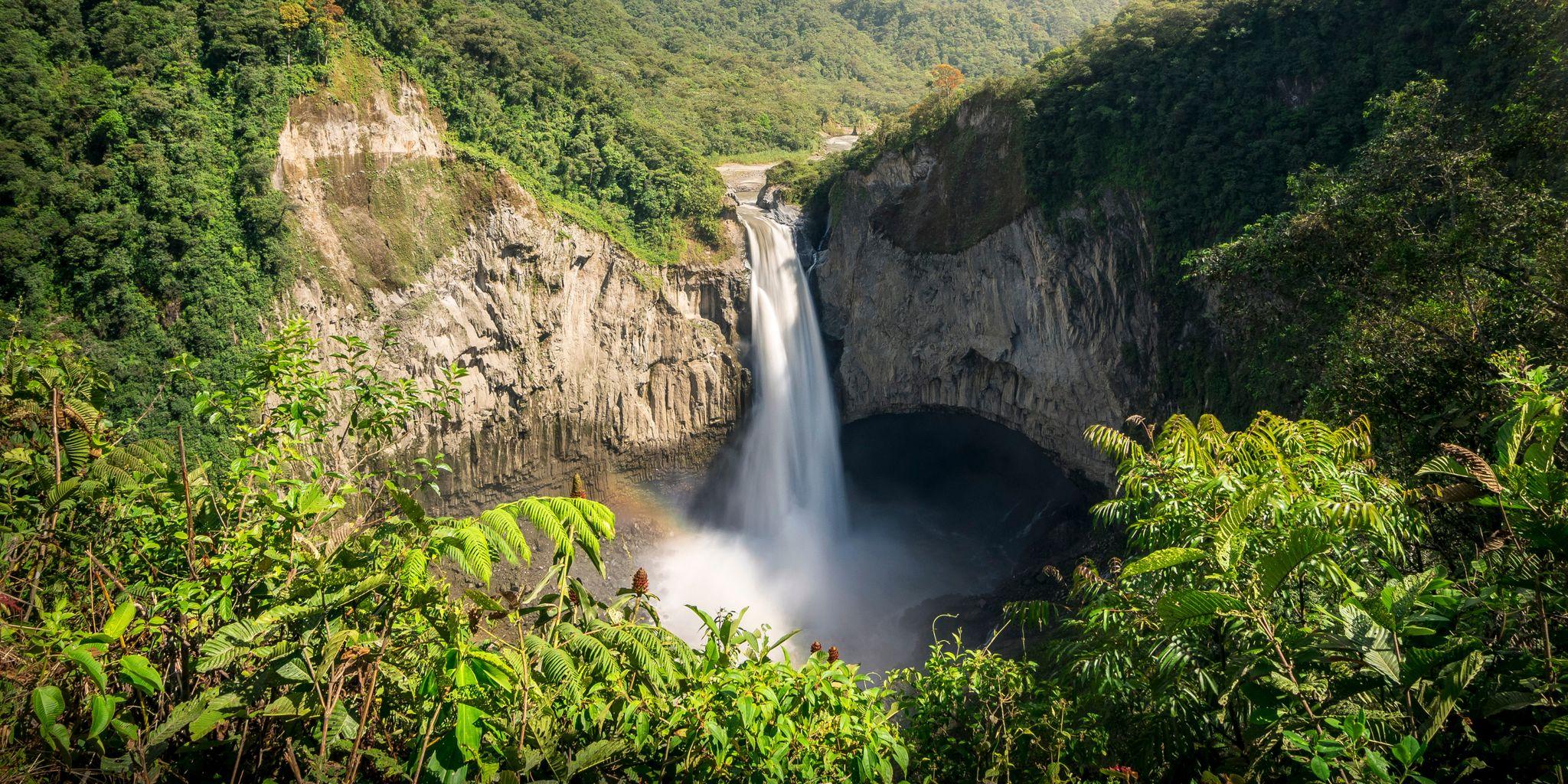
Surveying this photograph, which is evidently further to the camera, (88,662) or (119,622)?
(119,622)

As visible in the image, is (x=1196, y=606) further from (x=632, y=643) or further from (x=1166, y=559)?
(x=632, y=643)

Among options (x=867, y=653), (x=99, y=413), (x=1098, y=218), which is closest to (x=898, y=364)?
(x=1098, y=218)

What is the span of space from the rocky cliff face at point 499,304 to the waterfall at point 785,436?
97 cm

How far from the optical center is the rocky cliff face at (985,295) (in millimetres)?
20828

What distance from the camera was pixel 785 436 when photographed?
27750mm

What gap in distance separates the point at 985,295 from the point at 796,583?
10.9 m

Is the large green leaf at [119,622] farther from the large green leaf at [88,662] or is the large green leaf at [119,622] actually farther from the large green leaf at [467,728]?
the large green leaf at [467,728]

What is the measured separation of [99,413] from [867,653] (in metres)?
18.9

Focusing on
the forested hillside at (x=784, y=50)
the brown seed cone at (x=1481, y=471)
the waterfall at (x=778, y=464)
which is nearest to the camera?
the brown seed cone at (x=1481, y=471)

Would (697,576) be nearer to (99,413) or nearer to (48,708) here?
(99,413)

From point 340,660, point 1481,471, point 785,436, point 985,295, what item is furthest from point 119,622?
point 785,436

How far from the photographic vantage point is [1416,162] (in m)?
8.76

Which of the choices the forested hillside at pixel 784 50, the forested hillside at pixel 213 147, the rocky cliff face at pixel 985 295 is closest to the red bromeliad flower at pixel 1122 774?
the forested hillside at pixel 213 147

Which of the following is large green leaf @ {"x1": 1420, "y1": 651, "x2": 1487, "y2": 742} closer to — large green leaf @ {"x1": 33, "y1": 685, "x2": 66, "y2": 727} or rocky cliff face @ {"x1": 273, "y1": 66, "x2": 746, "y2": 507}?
large green leaf @ {"x1": 33, "y1": 685, "x2": 66, "y2": 727}
